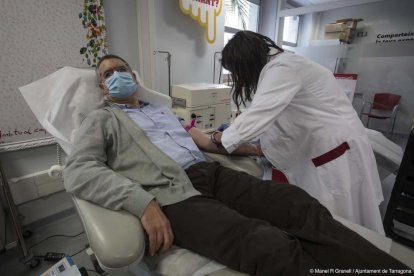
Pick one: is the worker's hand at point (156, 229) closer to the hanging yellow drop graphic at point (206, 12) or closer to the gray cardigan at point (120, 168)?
the gray cardigan at point (120, 168)

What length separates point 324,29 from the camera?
3246mm

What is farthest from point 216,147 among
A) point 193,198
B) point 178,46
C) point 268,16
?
point 268,16

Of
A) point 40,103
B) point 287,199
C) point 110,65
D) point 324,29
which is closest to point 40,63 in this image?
point 40,103

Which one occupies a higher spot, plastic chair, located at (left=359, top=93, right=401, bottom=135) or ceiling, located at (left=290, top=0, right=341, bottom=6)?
ceiling, located at (left=290, top=0, right=341, bottom=6)

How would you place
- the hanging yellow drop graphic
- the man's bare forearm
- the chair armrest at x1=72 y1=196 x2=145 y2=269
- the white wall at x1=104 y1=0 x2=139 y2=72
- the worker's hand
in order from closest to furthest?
the chair armrest at x1=72 y1=196 x2=145 y2=269 → the worker's hand → the man's bare forearm → the white wall at x1=104 y1=0 x2=139 y2=72 → the hanging yellow drop graphic

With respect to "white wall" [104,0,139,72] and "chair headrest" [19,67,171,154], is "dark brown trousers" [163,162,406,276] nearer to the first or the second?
"chair headrest" [19,67,171,154]

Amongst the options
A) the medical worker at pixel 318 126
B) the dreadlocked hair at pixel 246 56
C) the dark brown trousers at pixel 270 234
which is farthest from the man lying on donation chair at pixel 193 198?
the dreadlocked hair at pixel 246 56

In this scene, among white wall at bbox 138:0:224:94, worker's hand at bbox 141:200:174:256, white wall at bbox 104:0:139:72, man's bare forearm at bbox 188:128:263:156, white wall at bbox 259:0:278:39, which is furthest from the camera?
white wall at bbox 259:0:278:39

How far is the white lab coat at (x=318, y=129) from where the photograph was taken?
99 cm

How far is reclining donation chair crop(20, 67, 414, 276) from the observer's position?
615 millimetres

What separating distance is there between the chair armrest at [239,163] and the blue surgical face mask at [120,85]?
1.72 feet

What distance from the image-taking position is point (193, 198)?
2.86ft

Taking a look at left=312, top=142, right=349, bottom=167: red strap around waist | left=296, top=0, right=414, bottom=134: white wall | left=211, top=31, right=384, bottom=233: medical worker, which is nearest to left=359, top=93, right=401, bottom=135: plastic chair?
left=296, top=0, right=414, bottom=134: white wall

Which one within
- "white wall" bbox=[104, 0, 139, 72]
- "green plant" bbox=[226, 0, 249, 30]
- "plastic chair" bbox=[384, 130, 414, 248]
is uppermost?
"green plant" bbox=[226, 0, 249, 30]
